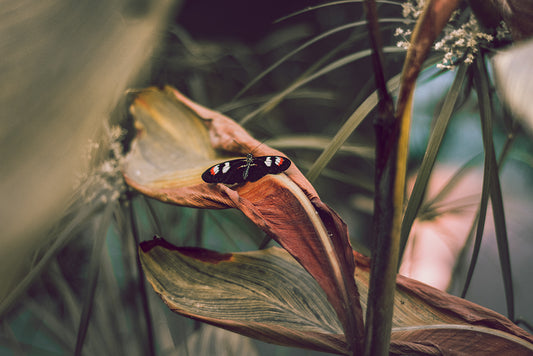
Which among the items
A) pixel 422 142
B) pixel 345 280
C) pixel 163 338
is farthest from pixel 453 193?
pixel 163 338

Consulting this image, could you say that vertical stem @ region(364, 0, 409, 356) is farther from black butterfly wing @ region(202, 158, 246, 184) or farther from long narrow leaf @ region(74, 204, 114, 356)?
long narrow leaf @ region(74, 204, 114, 356)

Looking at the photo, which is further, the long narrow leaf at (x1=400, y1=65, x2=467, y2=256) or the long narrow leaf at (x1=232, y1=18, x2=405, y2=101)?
the long narrow leaf at (x1=232, y1=18, x2=405, y2=101)

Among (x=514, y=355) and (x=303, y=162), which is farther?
(x=303, y=162)

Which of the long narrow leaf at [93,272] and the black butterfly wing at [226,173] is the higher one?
the black butterfly wing at [226,173]

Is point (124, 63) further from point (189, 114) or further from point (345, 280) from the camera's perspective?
point (345, 280)

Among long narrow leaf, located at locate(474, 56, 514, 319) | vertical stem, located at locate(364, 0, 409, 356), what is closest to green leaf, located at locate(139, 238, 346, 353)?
vertical stem, located at locate(364, 0, 409, 356)

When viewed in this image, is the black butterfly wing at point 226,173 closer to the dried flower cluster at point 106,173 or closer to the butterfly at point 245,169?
the butterfly at point 245,169

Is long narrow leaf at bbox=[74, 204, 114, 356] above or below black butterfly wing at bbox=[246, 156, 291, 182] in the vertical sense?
below

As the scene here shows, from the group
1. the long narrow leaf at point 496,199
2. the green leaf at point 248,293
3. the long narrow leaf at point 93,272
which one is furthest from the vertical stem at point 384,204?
the long narrow leaf at point 93,272
